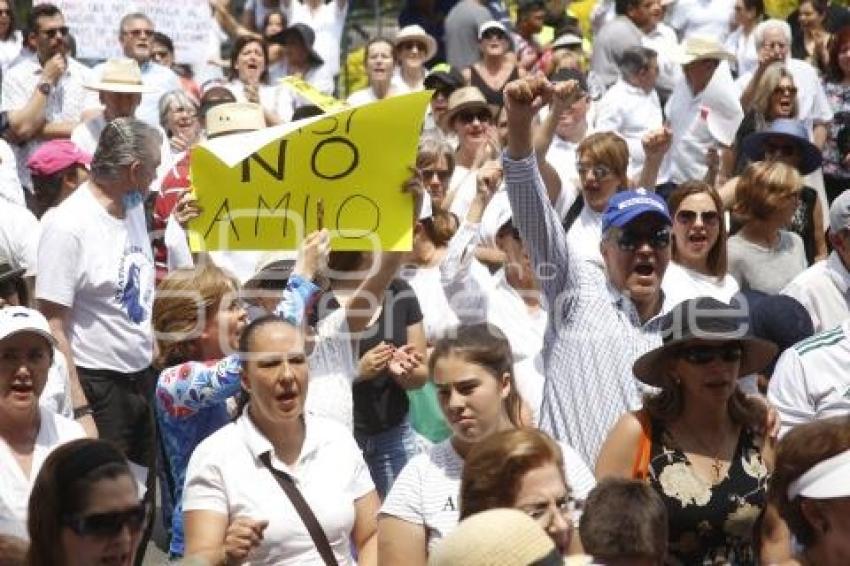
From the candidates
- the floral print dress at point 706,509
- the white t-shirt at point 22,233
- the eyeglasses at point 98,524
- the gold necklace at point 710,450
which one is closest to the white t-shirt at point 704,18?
the white t-shirt at point 22,233

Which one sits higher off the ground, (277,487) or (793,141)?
(793,141)

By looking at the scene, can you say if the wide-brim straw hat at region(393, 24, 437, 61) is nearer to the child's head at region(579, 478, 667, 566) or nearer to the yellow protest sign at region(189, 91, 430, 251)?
the yellow protest sign at region(189, 91, 430, 251)

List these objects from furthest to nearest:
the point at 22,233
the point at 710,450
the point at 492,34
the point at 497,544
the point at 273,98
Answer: the point at 492,34
the point at 273,98
the point at 22,233
the point at 710,450
the point at 497,544

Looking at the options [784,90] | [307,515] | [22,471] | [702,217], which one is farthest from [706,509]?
[784,90]

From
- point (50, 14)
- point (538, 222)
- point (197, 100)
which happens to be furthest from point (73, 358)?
point (197, 100)

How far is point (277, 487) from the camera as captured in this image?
21.2ft

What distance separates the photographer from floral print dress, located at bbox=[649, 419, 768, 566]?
245 inches

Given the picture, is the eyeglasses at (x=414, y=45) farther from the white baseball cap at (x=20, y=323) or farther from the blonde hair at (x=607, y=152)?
the white baseball cap at (x=20, y=323)

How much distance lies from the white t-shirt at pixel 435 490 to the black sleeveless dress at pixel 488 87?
28.3 ft

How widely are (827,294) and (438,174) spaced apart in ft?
10.2

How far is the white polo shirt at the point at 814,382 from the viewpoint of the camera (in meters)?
7.09

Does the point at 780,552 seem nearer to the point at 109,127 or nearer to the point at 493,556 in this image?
the point at 493,556

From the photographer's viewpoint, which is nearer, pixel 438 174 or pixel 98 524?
pixel 98 524

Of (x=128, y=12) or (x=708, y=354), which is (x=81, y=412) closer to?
(x=708, y=354)
